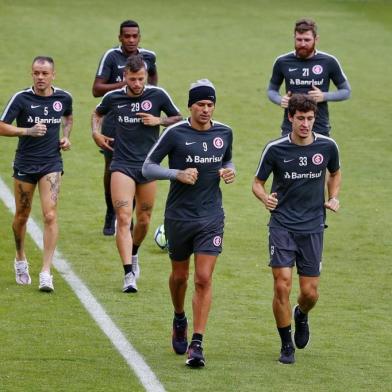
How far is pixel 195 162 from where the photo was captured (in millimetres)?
12242

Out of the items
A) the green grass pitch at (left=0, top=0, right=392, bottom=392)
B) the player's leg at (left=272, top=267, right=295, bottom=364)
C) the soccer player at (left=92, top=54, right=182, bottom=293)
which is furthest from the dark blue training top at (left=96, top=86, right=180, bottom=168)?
the player's leg at (left=272, top=267, right=295, bottom=364)

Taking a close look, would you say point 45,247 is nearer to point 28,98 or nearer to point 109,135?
point 28,98

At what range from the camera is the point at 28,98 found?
14.8 m

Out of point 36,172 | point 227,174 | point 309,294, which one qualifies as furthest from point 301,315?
point 36,172

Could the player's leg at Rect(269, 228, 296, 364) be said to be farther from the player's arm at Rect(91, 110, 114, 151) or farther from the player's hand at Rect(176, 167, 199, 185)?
the player's arm at Rect(91, 110, 114, 151)

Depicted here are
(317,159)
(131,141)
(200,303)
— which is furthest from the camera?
(131,141)

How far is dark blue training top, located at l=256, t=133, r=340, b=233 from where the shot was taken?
1231cm

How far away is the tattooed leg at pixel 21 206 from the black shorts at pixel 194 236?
2.93 metres

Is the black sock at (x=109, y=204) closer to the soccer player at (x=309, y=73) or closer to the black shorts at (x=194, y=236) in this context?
the soccer player at (x=309, y=73)

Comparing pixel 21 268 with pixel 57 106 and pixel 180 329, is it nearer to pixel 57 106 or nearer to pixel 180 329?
pixel 57 106

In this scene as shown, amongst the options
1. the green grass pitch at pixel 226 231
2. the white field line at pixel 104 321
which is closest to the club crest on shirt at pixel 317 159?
the green grass pitch at pixel 226 231

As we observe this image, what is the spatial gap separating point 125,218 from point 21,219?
3.78 ft

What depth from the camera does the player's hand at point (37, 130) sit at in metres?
14.6

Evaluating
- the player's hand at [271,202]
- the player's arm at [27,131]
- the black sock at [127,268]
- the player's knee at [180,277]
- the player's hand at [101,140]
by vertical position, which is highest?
the player's arm at [27,131]
